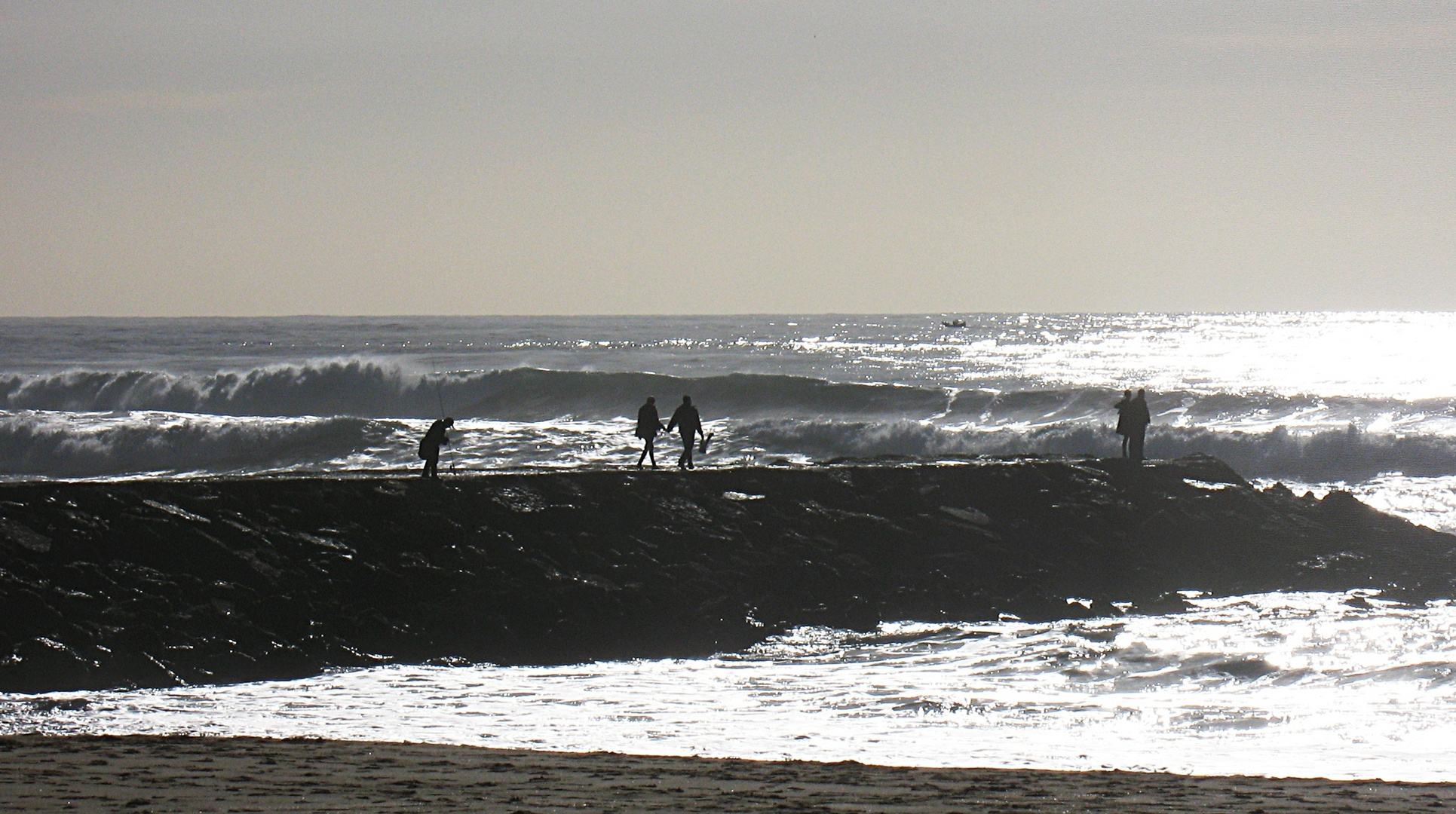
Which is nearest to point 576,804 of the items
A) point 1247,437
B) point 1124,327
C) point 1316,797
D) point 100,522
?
point 1316,797

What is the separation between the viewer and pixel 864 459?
22328 millimetres

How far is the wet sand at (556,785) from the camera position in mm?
7973

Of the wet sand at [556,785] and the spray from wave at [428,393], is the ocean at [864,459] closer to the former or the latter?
the spray from wave at [428,393]

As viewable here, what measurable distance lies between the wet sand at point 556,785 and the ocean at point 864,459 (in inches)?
30.4

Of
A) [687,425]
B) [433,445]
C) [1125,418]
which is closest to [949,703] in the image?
[433,445]

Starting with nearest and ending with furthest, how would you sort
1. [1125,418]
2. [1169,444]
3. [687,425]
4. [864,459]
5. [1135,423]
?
[687,425] < [1135,423] < [1125,418] < [864,459] < [1169,444]

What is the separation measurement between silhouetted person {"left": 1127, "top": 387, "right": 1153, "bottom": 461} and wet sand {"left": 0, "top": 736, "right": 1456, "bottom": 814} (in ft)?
41.6

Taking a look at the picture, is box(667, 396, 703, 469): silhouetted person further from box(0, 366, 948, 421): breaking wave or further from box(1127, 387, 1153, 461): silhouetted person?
box(0, 366, 948, 421): breaking wave

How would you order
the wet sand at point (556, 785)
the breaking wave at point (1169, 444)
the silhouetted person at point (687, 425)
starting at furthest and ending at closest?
the breaking wave at point (1169, 444)
the silhouetted person at point (687, 425)
the wet sand at point (556, 785)

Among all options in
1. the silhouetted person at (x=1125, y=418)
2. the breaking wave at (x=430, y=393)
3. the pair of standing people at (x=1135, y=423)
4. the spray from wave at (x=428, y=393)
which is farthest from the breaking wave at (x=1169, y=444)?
the pair of standing people at (x=1135, y=423)

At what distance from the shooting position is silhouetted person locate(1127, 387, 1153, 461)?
70.2 feet

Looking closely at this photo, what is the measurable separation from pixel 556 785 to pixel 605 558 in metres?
7.72

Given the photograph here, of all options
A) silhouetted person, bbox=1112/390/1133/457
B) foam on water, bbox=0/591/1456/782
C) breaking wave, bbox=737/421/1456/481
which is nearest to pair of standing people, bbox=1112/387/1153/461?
silhouetted person, bbox=1112/390/1133/457

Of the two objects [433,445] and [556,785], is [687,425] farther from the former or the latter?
[556,785]
